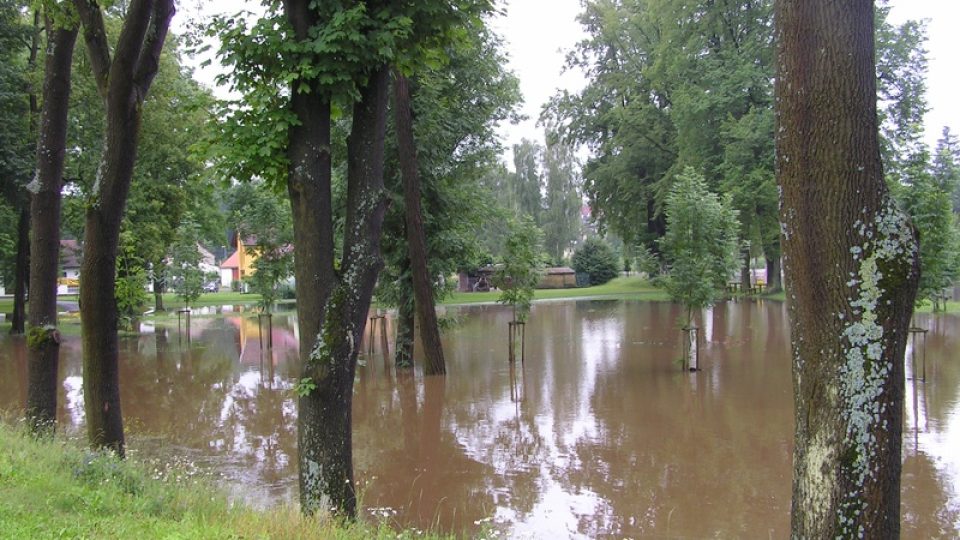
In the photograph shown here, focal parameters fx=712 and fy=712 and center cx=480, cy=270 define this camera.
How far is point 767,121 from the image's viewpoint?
25.3 metres

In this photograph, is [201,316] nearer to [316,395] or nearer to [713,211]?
[713,211]

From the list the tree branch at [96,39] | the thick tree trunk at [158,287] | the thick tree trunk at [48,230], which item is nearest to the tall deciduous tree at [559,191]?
the thick tree trunk at [158,287]

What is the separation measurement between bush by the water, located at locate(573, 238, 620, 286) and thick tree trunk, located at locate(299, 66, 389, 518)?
50.9m

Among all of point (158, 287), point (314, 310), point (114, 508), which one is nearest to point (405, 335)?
point (314, 310)

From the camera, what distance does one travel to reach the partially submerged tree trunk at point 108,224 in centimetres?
691

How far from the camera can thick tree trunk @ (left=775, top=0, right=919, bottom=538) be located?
372cm

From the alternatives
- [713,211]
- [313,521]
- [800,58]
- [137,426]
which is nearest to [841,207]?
[800,58]

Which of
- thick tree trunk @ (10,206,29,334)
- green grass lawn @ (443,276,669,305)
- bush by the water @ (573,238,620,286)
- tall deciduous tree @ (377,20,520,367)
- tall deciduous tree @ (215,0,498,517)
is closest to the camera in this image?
tall deciduous tree @ (215,0,498,517)

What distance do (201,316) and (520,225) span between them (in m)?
23.4

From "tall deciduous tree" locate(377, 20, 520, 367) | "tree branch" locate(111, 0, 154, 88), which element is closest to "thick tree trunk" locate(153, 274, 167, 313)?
"tall deciduous tree" locate(377, 20, 520, 367)

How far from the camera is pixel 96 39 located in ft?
23.7

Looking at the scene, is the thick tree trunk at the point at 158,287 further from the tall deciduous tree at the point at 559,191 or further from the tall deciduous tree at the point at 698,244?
the tall deciduous tree at the point at 559,191

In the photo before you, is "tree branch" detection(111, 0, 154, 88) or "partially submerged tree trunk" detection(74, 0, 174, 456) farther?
"partially submerged tree trunk" detection(74, 0, 174, 456)

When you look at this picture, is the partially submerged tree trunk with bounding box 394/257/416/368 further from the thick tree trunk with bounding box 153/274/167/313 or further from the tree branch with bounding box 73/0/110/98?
the thick tree trunk with bounding box 153/274/167/313
